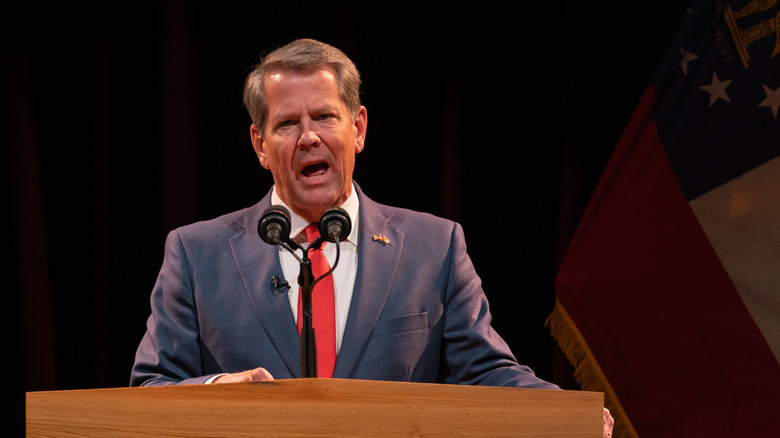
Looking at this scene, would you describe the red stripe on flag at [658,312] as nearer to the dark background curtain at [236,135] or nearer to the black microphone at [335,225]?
the dark background curtain at [236,135]

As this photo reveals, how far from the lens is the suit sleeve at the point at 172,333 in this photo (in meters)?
1.98

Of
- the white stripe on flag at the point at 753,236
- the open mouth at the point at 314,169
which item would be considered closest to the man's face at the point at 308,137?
the open mouth at the point at 314,169

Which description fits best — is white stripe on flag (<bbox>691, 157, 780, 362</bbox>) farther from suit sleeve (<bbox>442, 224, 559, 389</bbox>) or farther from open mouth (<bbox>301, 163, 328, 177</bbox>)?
open mouth (<bbox>301, 163, 328, 177</bbox>)

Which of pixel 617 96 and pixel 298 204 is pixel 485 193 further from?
pixel 298 204

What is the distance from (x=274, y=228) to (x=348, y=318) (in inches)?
23.5

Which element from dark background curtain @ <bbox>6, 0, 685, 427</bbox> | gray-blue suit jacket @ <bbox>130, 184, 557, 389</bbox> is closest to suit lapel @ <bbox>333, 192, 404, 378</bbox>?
gray-blue suit jacket @ <bbox>130, 184, 557, 389</bbox>

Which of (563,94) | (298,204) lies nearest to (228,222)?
(298,204)

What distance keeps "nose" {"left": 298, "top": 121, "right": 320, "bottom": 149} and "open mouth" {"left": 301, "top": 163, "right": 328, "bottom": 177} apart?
0.23ft

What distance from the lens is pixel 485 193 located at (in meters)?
3.19

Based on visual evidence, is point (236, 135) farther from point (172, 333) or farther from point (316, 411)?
point (316, 411)

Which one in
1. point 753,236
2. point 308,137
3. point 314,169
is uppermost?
point 308,137

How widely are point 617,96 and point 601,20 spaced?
32cm

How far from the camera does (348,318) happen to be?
2.05 metres

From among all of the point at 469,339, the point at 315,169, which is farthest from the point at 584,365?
the point at 315,169
